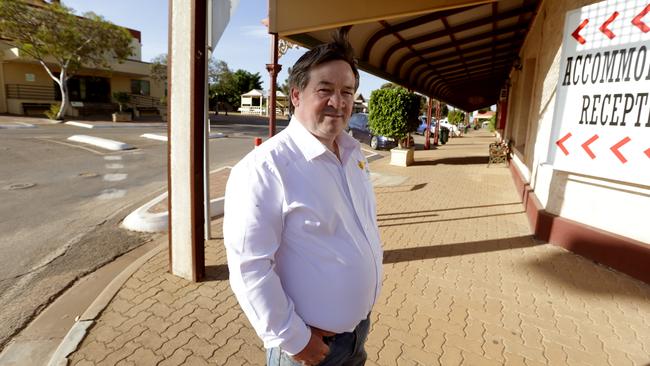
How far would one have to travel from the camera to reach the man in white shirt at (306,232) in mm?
1313

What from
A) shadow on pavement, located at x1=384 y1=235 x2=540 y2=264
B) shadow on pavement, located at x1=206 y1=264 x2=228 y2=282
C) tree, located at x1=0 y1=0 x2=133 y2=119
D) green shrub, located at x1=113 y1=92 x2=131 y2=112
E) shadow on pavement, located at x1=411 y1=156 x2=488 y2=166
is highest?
tree, located at x1=0 y1=0 x2=133 y2=119

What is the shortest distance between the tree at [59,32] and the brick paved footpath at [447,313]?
71.7 feet

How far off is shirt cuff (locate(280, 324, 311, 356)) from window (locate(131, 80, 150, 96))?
37710 mm

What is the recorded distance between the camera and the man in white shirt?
1.31m

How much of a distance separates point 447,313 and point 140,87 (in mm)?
37669

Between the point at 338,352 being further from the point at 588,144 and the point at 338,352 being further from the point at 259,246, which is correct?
the point at 588,144

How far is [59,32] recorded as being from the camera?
67.0 ft

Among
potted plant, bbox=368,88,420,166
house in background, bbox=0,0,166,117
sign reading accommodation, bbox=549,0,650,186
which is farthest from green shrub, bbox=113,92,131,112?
sign reading accommodation, bbox=549,0,650,186

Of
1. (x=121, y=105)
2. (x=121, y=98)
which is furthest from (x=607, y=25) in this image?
(x=121, y=105)

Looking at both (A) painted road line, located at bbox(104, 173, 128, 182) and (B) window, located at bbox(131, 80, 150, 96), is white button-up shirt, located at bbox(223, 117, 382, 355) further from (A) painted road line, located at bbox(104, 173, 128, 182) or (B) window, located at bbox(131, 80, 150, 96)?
(B) window, located at bbox(131, 80, 150, 96)

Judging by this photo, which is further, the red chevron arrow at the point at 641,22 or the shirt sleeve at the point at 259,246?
the red chevron arrow at the point at 641,22

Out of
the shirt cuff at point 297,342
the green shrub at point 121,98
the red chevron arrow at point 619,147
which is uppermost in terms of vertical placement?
the green shrub at point 121,98

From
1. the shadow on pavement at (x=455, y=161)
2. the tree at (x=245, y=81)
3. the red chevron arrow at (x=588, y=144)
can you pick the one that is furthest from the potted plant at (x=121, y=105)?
the tree at (x=245, y=81)

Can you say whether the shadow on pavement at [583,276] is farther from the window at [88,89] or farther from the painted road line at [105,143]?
the window at [88,89]
